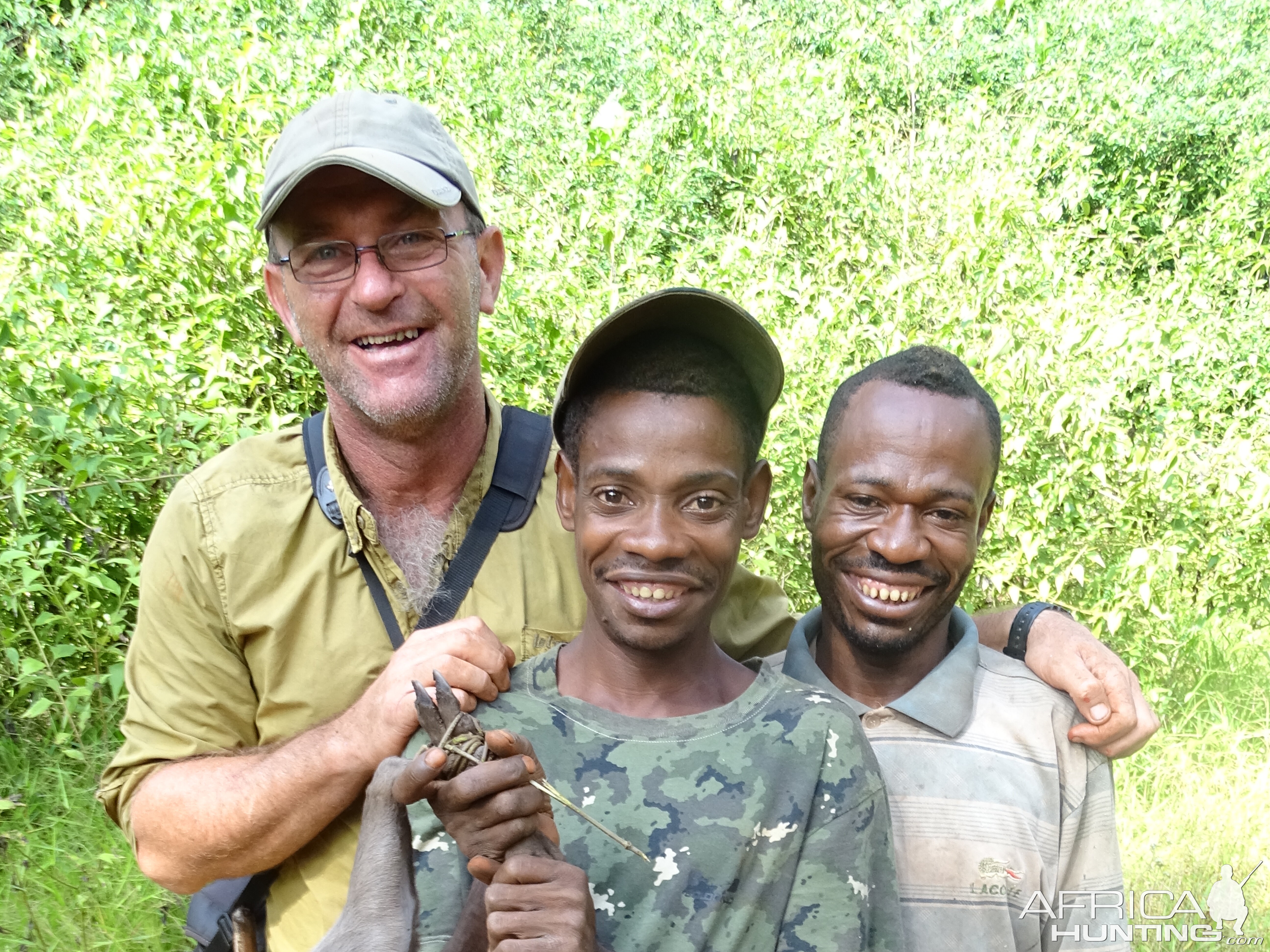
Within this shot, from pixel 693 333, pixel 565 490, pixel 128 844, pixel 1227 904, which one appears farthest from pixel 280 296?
pixel 1227 904

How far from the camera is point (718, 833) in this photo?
2121mm

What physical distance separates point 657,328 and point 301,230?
3.21ft

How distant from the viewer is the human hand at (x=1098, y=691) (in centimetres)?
252

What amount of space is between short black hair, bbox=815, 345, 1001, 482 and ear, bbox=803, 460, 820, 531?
0.8 inches

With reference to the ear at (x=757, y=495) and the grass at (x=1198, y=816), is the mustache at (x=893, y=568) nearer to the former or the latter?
the ear at (x=757, y=495)

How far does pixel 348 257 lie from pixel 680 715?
1.37 m

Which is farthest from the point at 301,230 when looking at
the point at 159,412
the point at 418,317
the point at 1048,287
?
the point at 1048,287

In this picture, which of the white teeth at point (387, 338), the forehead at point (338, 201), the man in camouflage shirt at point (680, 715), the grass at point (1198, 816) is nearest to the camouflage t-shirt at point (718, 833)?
the man in camouflage shirt at point (680, 715)

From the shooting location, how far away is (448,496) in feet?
10.1

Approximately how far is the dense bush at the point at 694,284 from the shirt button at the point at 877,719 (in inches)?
86.0

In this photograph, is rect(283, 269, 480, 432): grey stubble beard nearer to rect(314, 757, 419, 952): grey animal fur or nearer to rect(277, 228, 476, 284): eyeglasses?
rect(277, 228, 476, 284): eyeglasses

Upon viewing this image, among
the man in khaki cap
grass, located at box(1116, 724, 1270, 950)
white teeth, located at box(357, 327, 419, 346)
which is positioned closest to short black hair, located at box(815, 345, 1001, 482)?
the man in khaki cap

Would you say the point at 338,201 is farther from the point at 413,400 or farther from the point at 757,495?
the point at 757,495

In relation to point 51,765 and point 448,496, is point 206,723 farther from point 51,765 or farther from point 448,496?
point 51,765
